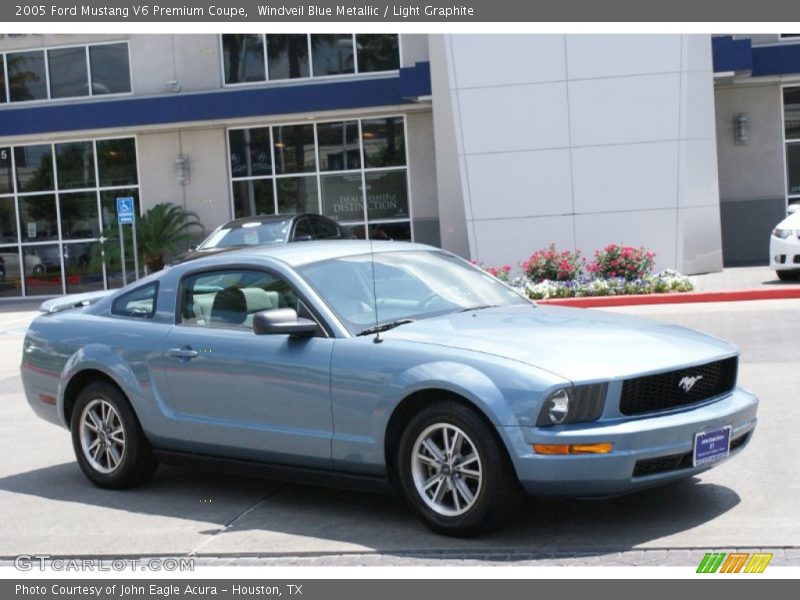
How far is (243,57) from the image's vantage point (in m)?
28.0

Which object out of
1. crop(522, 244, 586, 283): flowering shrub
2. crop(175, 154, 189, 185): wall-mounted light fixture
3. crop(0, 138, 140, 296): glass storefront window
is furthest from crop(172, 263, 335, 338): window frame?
crop(0, 138, 140, 296): glass storefront window

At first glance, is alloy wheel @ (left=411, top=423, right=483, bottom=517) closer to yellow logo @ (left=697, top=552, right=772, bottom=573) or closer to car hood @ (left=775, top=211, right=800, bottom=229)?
yellow logo @ (left=697, top=552, right=772, bottom=573)

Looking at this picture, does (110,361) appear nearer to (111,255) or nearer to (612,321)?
(612,321)

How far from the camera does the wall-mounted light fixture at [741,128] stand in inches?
981

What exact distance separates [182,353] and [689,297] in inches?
482

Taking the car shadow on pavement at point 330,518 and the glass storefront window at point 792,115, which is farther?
the glass storefront window at point 792,115

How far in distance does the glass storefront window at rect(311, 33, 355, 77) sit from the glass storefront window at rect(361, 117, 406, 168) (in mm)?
1466

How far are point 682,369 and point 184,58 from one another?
23.9m

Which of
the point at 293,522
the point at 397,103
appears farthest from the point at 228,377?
the point at 397,103

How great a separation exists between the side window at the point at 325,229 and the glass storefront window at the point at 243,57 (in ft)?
28.8

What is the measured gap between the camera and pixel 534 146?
70.1ft

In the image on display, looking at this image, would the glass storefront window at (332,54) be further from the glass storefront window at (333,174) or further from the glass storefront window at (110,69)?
the glass storefront window at (110,69)

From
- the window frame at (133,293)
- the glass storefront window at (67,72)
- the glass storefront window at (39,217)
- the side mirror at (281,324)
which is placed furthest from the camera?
the glass storefront window at (39,217)

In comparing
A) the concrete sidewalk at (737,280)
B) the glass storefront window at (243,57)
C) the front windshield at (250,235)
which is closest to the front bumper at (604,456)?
the concrete sidewalk at (737,280)
